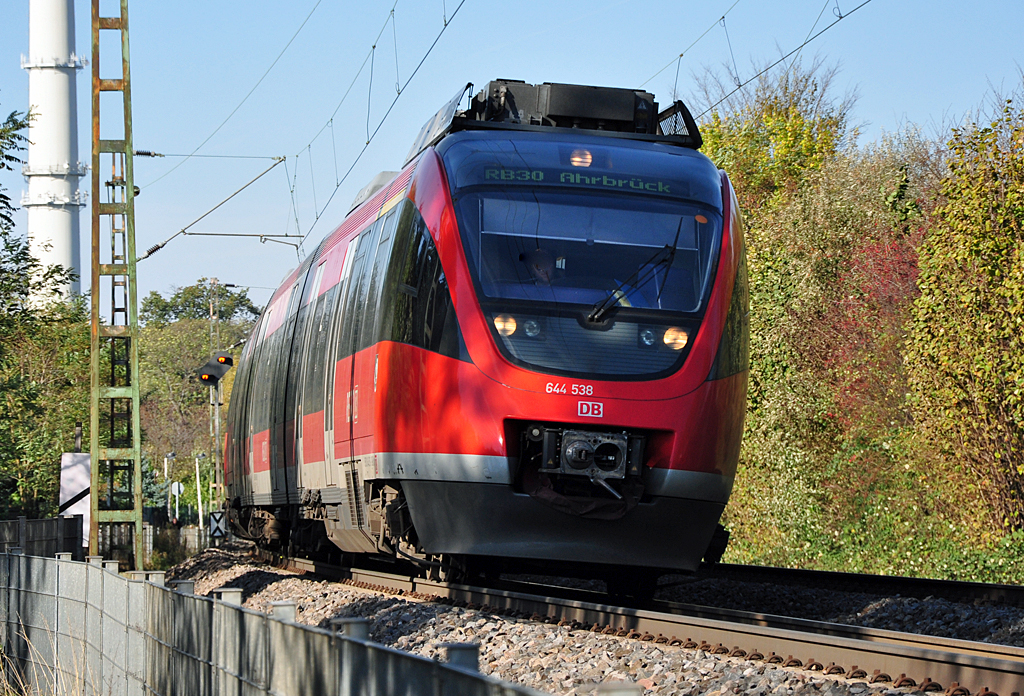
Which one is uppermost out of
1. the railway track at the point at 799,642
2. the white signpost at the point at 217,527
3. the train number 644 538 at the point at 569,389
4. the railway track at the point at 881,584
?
the train number 644 538 at the point at 569,389

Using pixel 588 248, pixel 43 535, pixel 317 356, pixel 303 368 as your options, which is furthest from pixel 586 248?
pixel 43 535

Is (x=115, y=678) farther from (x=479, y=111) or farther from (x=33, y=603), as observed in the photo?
(x=479, y=111)

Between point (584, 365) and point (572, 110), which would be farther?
point (572, 110)

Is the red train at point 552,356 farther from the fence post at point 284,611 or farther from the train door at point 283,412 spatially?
the fence post at point 284,611

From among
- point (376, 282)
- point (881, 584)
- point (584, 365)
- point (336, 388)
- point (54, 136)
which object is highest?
point (54, 136)

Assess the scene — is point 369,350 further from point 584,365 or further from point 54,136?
point 54,136

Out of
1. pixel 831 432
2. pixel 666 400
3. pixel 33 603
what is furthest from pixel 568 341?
pixel 831 432

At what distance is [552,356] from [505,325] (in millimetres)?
421

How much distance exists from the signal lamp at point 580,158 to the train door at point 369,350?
1663 mm

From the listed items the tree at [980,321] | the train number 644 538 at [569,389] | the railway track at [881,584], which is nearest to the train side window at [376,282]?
Result: the train number 644 538 at [569,389]

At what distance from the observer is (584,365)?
9.48m

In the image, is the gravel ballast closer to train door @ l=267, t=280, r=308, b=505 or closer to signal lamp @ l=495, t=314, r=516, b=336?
train door @ l=267, t=280, r=308, b=505

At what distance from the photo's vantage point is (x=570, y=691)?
21.1 feet

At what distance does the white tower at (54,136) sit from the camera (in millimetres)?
70125
